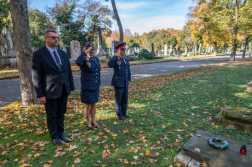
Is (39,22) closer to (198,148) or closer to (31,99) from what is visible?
(31,99)

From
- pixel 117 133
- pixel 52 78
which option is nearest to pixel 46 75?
pixel 52 78

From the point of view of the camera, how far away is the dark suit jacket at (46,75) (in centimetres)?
284

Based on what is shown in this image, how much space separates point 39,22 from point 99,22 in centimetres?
1345

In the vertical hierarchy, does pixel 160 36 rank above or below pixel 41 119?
above

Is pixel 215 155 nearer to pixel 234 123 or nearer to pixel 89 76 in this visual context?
A: pixel 234 123

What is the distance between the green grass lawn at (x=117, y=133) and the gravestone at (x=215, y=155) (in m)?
0.37

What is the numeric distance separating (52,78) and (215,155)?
3.32 metres

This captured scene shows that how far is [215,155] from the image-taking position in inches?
103

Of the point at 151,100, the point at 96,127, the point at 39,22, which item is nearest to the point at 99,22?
the point at 39,22

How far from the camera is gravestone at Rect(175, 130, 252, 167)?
8.09 ft

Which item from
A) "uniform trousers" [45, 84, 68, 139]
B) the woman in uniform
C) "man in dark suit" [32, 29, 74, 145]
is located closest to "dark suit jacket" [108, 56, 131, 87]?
the woman in uniform

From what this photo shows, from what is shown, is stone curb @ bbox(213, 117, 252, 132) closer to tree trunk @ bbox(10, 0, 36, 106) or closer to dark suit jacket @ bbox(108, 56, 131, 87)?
dark suit jacket @ bbox(108, 56, 131, 87)

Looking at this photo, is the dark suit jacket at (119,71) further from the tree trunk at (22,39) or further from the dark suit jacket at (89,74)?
the tree trunk at (22,39)

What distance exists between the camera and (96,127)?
13.3ft
